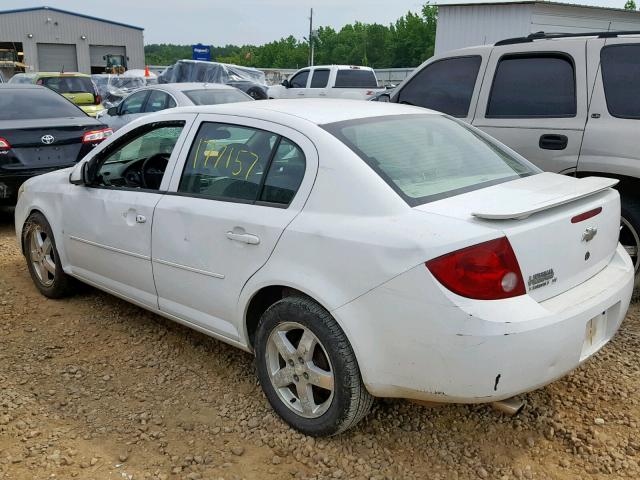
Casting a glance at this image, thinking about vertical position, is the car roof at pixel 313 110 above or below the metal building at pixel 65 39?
below

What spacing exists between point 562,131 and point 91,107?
1510 centimetres

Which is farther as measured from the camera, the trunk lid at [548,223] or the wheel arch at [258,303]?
the wheel arch at [258,303]

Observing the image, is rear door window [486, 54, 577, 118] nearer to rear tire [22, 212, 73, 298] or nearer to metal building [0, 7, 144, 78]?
rear tire [22, 212, 73, 298]

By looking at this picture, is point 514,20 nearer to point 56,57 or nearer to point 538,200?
point 538,200

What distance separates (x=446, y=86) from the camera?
5.38m

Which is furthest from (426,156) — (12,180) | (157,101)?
(157,101)

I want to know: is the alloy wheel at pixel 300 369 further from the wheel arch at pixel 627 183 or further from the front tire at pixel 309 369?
the wheel arch at pixel 627 183

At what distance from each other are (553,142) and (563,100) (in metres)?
0.34

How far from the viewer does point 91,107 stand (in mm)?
16859

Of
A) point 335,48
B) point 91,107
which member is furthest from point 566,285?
point 335,48

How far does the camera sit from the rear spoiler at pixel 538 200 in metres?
2.40

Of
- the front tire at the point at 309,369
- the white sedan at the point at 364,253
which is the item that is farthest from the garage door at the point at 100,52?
the front tire at the point at 309,369

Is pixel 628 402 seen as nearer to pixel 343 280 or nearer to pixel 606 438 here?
pixel 606 438

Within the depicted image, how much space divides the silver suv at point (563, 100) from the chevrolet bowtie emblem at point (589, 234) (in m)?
1.73
